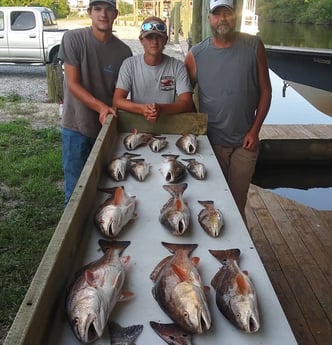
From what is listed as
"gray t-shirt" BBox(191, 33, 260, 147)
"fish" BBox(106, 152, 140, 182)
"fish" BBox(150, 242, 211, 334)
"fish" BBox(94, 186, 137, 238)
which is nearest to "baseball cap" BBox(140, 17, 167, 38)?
"gray t-shirt" BBox(191, 33, 260, 147)

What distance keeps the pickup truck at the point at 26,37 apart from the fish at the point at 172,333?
12.7 m

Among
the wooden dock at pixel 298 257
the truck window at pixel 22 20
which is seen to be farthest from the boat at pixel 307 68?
the truck window at pixel 22 20

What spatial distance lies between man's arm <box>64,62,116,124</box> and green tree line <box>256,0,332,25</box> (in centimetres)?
3743

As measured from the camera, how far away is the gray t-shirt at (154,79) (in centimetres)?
316

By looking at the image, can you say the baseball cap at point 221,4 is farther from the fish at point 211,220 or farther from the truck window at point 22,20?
the truck window at point 22,20

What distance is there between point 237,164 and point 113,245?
1.72 meters

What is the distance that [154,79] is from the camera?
316 cm

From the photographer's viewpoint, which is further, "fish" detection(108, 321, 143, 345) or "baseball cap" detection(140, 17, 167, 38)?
"baseball cap" detection(140, 17, 167, 38)

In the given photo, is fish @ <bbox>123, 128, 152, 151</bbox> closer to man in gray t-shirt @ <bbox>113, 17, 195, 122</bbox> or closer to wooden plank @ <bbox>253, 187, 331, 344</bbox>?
man in gray t-shirt @ <bbox>113, 17, 195, 122</bbox>

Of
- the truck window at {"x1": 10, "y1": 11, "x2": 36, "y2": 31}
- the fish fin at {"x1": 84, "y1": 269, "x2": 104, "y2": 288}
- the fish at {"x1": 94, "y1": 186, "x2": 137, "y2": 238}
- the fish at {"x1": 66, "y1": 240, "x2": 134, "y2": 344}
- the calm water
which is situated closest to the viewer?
the fish at {"x1": 66, "y1": 240, "x2": 134, "y2": 344}

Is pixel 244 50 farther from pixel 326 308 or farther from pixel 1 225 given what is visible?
pixel 1 225

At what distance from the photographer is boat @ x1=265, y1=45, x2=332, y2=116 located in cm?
1085

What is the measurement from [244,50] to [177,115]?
0.60 metres

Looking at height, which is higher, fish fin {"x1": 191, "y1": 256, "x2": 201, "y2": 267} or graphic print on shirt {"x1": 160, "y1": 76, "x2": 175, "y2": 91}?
graphic print on shirt {"x1": 160, "y1": 76, "x2": 175, "y2": 91}
